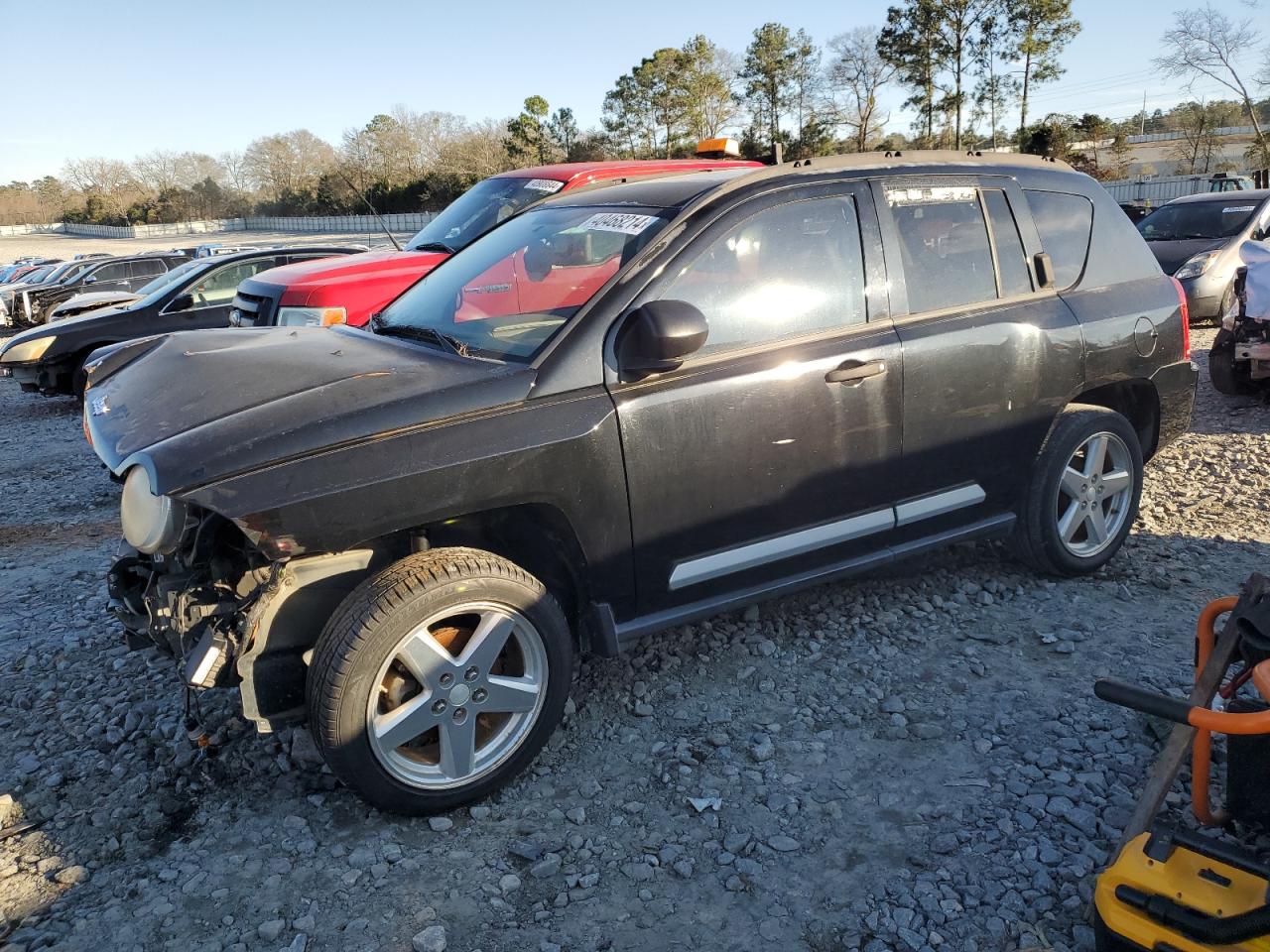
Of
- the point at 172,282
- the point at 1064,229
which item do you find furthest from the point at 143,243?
the point at 1064,229

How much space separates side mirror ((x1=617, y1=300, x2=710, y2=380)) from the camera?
296cm

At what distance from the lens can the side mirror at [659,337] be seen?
2.96 m

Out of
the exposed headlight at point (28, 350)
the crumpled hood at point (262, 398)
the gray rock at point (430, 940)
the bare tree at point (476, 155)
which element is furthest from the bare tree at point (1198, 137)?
the gray rock at point (430, 940)

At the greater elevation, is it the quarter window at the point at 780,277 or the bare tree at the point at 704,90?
the bare tree at the point at 704,90

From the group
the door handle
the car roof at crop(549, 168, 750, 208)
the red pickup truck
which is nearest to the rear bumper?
the door handle

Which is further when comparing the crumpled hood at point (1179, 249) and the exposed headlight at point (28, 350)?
the crumpled hood at point (1179, 249)

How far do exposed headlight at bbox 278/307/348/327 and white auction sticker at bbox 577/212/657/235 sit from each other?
3491mm

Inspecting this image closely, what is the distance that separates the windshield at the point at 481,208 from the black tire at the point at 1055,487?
431 cm

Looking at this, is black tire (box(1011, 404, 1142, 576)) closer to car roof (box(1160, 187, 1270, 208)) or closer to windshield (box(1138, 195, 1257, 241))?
windshield (box(1138, 195, 1257, 241))

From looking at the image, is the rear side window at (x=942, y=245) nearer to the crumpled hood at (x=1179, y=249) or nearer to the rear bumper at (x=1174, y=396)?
the rear bumper at (x=1174, y=396)

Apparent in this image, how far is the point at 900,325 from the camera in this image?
3686 mm

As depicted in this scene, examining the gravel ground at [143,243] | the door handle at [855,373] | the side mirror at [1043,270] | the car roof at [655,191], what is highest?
the gravel ground at [143,243]

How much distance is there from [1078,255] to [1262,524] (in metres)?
2.06

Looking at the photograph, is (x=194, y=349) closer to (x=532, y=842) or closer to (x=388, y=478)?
(x=388, y=478)
